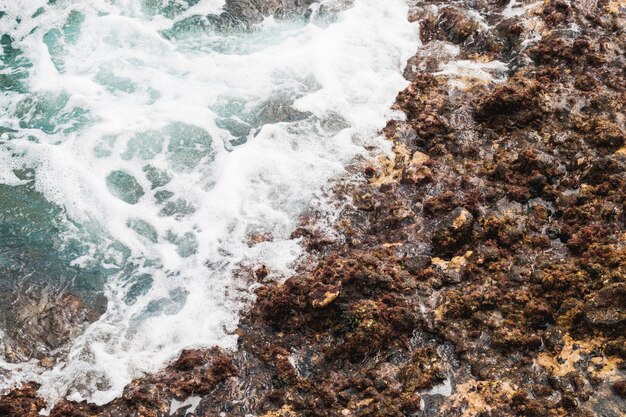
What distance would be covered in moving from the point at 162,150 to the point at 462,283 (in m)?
7.96

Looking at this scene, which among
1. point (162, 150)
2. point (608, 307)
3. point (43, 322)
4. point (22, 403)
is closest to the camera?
point (608, 307)

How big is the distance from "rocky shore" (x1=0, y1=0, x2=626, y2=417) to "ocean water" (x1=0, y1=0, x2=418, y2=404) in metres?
0.67

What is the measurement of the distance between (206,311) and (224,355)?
1.13 meters

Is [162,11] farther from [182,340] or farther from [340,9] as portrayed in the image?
[182,340]

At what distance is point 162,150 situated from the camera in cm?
1359

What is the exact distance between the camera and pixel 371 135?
1353 centimetres

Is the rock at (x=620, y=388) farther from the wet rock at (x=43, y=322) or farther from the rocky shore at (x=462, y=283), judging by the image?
the wet rock at (x=43, y=322)

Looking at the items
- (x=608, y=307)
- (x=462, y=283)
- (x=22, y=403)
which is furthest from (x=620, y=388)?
(x=22, y=403)

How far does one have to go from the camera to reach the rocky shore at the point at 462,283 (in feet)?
28.2

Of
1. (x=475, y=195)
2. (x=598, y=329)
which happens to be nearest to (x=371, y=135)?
(x=475, y=195)

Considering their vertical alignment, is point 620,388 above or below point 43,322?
above

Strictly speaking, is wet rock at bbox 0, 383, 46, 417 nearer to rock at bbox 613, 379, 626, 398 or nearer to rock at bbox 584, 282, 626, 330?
rock at bbox 613, 379, 626, 398

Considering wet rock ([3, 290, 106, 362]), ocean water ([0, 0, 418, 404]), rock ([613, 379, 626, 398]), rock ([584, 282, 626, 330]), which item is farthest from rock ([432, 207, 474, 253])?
wet rock ([3, 290, 106, 362])

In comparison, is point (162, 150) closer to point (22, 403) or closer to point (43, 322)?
point (43, 322)
